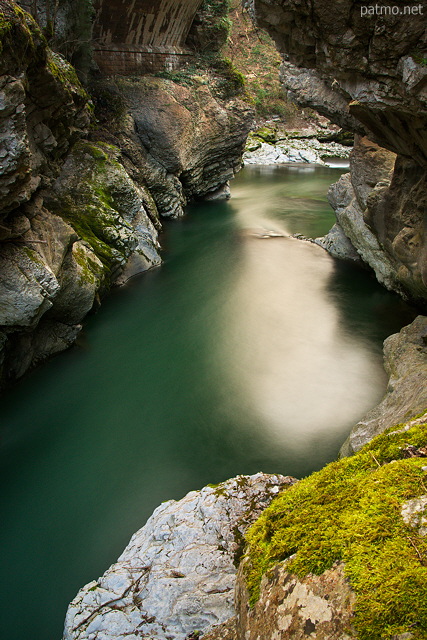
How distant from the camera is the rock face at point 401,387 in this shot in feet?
16.2

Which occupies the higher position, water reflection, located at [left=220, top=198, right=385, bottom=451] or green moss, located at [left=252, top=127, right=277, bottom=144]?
green moss, located at [left=252, top=127, right=277, bottom=144]

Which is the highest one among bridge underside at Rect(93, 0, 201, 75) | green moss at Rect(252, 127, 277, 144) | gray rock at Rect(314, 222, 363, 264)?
bridge underside at Rect(93, 0, 201, 75)

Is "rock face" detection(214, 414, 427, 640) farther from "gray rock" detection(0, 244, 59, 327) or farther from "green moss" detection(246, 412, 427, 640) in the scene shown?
"gray rock" detection(0, 244, 59, 327)

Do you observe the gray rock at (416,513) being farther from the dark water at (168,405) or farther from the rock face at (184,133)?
the rock face at (184,133)

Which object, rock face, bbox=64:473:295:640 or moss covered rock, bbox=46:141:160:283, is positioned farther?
moss covered rock, bbox=46:141:160:283

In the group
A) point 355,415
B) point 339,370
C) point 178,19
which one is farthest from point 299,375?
point 178,19

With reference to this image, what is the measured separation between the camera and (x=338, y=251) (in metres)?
14.7

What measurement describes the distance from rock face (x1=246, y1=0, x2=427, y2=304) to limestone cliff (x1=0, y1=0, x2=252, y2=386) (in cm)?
424

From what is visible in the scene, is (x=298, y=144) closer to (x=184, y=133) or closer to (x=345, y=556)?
(x=184, y=133)

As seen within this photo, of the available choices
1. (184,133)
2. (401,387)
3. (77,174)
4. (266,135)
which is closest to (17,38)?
(77,174)

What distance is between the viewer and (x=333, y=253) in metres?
15.0

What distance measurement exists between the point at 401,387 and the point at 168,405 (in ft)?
13.8

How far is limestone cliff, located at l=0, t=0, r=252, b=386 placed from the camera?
22.9ft

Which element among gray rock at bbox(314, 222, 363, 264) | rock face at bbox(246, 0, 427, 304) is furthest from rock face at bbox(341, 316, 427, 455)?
gray rock at bbox(314, 222, 363, 264)
